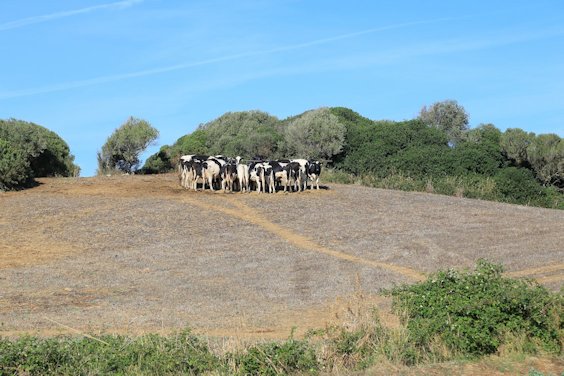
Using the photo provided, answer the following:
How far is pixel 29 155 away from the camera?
3909 cm

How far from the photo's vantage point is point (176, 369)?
10.4 meters

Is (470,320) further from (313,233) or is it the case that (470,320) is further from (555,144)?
(555,144)

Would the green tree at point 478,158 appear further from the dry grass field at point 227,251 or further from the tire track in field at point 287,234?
the tire track in field at point 287,234

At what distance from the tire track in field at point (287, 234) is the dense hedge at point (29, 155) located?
7.20 m

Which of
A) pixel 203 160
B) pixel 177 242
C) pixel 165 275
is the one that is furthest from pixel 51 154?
pixel 165 275

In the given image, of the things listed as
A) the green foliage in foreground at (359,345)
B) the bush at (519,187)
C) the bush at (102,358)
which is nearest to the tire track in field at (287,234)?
the green foliage in foreground at (359,345)

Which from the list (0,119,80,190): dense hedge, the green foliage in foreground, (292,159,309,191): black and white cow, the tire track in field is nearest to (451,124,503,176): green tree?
(292,159,309,191): black and white cow

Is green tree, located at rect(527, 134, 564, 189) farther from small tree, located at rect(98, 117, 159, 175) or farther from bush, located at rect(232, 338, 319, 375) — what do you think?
bush, located at rect(232, 338, 319, 375)

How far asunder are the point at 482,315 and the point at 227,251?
47.7 ft

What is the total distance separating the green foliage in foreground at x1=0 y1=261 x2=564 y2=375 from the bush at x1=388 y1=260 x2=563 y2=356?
0.6 inches

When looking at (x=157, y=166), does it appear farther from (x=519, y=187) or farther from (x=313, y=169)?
(x=519, y=187)

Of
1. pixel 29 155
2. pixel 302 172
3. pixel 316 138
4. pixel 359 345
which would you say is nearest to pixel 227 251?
pixel 302 172

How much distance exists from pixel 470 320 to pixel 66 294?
11.5m

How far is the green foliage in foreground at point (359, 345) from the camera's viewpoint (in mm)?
10336
